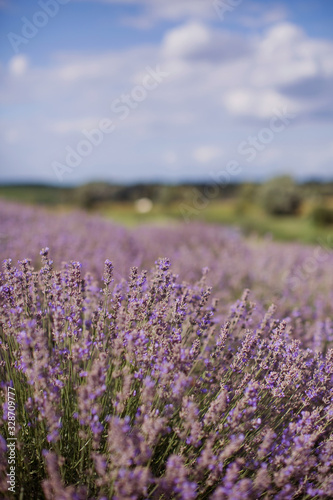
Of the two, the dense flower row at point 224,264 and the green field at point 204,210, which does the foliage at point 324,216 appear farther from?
the dense flower row at point 224,264

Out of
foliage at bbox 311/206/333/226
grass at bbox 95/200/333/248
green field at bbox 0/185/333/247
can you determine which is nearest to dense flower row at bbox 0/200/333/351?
grass at bbox 95/200/333/248

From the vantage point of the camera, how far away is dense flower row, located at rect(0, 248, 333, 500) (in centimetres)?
156

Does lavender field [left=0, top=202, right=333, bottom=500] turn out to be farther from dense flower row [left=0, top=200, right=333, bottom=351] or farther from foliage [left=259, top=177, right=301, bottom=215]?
foliage [left=259, top=177, right=301, bottom=215]

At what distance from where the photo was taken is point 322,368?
7.12 feet

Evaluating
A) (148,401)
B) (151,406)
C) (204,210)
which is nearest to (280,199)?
(204,210)

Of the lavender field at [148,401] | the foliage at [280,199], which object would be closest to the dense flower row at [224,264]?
the lavender field at [148,401]

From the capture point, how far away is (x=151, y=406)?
5.80 feet

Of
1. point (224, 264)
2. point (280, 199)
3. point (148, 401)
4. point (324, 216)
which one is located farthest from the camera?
point (280, 199)

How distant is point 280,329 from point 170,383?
60 centimetres

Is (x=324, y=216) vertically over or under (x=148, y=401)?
over

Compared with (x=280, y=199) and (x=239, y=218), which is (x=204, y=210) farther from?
(x=280, y=199)

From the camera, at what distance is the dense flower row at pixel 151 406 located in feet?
5.11

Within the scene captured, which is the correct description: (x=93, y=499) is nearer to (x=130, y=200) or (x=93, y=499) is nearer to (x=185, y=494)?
(x=185, y=494)

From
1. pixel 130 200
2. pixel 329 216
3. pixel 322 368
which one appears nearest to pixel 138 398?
pixel 322 368
